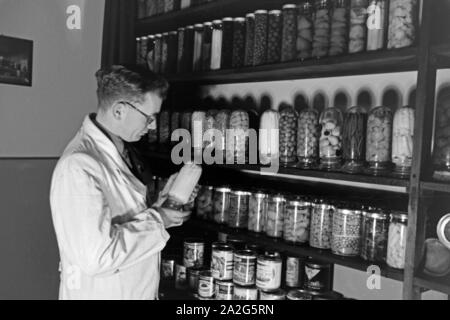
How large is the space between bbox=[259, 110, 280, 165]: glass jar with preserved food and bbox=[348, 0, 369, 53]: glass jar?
0.29 metres

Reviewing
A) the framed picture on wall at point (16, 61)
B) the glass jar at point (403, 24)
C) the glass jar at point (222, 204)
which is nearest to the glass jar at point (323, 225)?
the glass jar at point (222, 204)

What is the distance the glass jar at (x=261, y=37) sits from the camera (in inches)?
52.9

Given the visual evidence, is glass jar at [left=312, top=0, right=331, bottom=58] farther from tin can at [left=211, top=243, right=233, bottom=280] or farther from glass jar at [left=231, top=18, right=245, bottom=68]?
tin can at [left=211, top=243, right=233, bottom=280]

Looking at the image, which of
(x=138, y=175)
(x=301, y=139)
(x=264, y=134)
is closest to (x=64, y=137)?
(x=138, y=175)

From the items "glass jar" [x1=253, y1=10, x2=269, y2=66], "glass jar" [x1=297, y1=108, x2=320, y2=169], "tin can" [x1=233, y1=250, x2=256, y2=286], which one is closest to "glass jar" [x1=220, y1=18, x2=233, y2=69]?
"glass jar" [x1=253, y1=10, x2=269, y2=66]

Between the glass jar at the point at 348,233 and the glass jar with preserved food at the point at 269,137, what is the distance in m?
0.26

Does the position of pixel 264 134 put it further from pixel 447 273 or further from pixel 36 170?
pixel 36 170

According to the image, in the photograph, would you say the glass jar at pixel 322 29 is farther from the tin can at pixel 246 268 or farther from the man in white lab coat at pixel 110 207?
the tin can at pixel 246 268

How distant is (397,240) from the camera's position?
42.1 inches

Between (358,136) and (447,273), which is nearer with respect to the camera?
(447,273)

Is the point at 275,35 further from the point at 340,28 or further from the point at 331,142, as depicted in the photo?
the point at 331,142

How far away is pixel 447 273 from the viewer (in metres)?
1.00

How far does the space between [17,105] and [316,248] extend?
1.22 m

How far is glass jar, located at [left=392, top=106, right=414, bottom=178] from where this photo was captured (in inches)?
41.8
